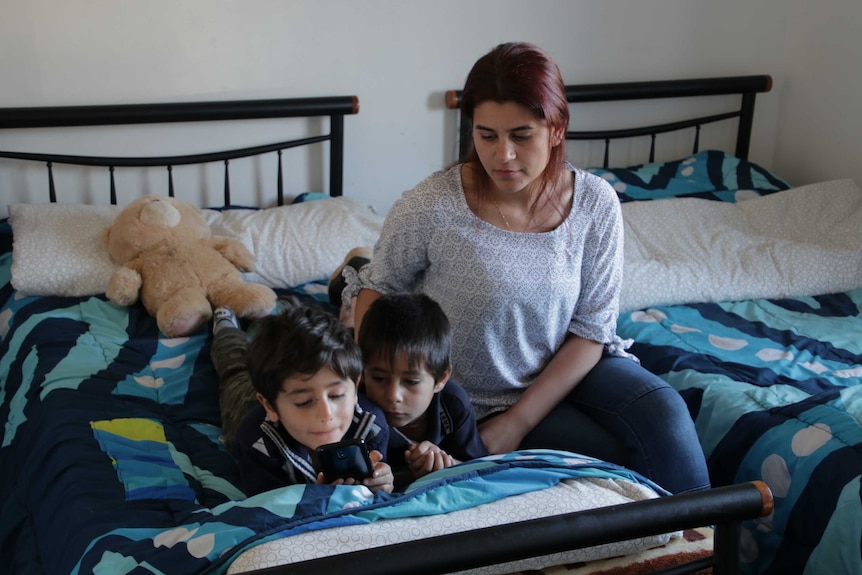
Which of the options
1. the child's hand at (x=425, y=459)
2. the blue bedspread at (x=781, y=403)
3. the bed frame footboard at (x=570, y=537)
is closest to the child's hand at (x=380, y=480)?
the child's hand at (x=425, y=459)

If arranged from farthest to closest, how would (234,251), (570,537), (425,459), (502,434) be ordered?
(234,251)
(502,434)
(425,459)
(570,537)

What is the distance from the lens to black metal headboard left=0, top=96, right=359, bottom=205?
244 centimetres

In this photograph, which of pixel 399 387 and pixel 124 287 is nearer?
pixel 399 387

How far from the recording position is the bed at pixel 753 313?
1.69 metres

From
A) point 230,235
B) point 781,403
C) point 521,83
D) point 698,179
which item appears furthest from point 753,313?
point 230,235

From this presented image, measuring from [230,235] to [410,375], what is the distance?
118 cm

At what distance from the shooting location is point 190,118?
2580 mm

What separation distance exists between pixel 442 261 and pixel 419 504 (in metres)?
0.63

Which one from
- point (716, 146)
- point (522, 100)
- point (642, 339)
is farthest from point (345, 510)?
point (716, 146)

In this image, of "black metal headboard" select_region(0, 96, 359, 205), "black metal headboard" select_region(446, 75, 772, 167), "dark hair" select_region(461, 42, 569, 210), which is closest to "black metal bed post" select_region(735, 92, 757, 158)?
"black metal headboard" select_region(446, 75, 772, 167)

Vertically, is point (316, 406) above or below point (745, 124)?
below

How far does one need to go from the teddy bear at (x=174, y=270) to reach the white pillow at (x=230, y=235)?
8 cm

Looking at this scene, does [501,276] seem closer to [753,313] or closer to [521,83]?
[521,83]

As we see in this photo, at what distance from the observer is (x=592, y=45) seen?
3.04 metres
